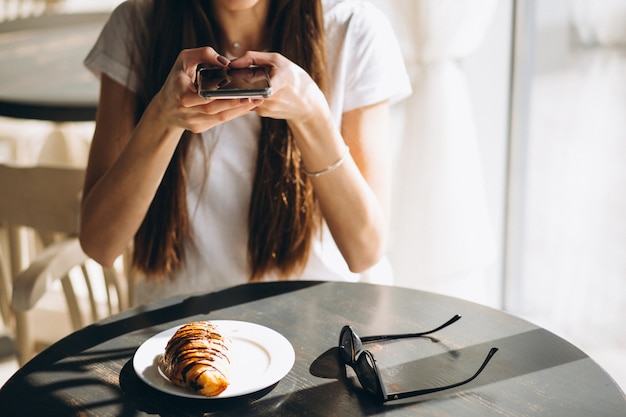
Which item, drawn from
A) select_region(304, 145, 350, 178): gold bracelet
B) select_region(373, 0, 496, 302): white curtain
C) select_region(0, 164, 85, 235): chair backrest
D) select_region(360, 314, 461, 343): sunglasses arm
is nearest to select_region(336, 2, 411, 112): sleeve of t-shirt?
select_region(304, 145, 350, 178): gold bracelet

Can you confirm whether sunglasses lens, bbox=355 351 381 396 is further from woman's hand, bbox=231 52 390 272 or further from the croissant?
woman's hand, bbox=231 52 390 272

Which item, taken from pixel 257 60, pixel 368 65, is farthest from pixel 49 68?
pixel 257 60

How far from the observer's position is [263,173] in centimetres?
134

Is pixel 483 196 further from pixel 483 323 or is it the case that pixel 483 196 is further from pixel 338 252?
pixel 483 323

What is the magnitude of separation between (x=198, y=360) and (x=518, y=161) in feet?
6.04

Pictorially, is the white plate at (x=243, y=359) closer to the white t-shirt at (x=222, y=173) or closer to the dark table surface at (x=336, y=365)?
the dark table surface at (x=336, y=365)

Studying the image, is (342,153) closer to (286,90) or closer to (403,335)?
(286,90)

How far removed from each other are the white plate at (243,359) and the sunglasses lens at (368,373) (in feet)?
0.28

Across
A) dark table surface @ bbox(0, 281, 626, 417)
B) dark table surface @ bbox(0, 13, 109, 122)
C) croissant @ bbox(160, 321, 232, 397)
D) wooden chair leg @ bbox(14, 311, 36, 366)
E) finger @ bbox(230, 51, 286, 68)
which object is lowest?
wooden chair leg @ bbox(14, 311, 36, 366)

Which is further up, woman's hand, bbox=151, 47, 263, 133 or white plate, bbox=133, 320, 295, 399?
woman's hand, bbox=151, 47, 263, 133

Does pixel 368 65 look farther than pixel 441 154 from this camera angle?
No

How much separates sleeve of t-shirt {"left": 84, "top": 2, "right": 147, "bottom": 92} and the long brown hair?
0.03 m

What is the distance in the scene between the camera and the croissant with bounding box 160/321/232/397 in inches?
31.7

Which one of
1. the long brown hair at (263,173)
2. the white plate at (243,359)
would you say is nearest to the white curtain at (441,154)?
the long brown hair at (263,173)
